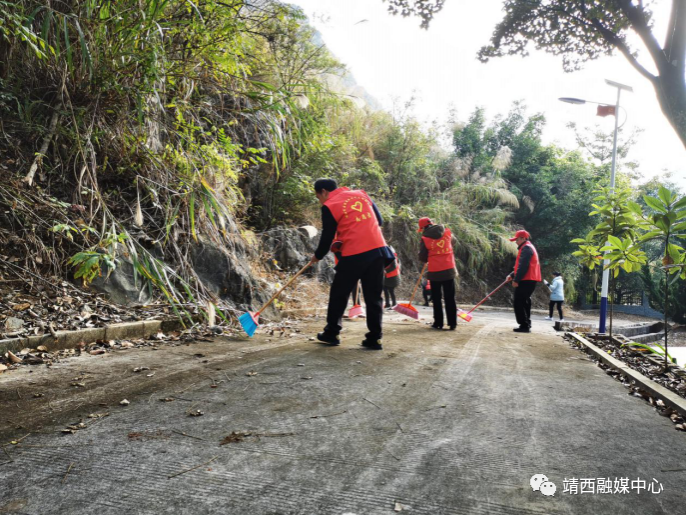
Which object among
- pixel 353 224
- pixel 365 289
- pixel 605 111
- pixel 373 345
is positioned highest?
pixel 605 111

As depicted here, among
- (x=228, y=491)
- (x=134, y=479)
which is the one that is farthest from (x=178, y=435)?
(x=228, y=491)

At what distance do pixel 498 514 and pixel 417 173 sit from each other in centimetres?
1800

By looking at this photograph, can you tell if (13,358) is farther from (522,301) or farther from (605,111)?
(605,111)

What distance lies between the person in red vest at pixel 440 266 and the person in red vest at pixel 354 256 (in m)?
2.79

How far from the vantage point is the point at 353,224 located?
5191 mm

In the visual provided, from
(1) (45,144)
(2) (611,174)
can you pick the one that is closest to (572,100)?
(2) (611,174)

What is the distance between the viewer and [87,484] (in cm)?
179

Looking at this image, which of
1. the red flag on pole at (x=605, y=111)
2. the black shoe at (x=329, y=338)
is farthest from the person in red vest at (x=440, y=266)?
the red flag on pole at (x=605, y=111)

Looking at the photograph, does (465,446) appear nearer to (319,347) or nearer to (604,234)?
(319,347)

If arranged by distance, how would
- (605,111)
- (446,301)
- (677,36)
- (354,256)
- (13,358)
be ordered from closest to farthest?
(13,358) → (354,256) → (677,36) → (446,301) → (605,111)

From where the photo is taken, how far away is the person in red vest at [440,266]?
781 cm

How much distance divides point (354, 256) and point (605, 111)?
30.3 feet

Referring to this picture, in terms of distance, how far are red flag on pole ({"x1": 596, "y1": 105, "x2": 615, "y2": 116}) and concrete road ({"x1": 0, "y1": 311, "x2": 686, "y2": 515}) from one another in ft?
30.2

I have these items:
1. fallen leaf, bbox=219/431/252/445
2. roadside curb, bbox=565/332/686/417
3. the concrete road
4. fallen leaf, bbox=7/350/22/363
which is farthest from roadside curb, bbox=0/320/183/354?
roadside curb, bbox=565/332/686/417
